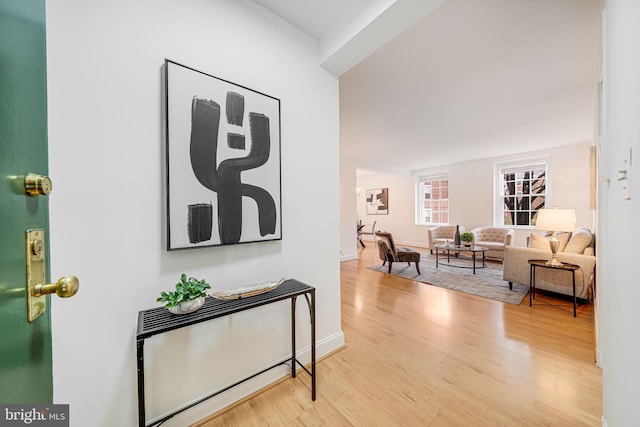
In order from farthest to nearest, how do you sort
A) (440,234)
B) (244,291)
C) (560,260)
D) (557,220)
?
(440,234), (560,260), (557,220), (244,291)

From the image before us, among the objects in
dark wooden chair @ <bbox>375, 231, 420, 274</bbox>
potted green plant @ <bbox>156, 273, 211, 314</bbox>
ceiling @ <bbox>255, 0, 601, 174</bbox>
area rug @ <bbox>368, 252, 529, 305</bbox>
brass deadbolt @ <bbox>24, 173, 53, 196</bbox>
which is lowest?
area rug @ <bbox>368, 252, 529, 305</bbox>

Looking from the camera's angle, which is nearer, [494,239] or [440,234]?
[494,239]

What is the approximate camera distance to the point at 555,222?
276 centimetres

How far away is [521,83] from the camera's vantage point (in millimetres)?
2672

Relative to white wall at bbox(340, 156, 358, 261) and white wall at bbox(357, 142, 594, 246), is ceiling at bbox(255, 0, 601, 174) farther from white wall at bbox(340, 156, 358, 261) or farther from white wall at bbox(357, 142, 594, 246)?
white wall at bbox(340, 156, 358, 261)

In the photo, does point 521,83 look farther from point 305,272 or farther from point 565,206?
point 565,206

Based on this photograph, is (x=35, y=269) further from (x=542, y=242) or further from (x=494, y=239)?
(x=494, y=239)

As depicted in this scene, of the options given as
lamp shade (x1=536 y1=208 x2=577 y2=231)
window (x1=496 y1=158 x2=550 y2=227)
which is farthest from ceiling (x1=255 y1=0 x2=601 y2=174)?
lamp shade (x1=536 y1=208 x2=577 y2=231)

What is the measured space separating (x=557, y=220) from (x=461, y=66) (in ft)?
6.96

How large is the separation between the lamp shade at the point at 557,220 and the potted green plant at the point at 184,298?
3.69 metres

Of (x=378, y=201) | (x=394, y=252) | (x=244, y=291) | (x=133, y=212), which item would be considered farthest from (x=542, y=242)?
(x=378, y=201)

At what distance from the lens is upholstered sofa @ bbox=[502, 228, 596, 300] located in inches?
108

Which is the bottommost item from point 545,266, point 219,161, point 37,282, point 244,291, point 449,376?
point 449,376

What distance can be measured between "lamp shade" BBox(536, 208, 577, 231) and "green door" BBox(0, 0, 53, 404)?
402 cm
